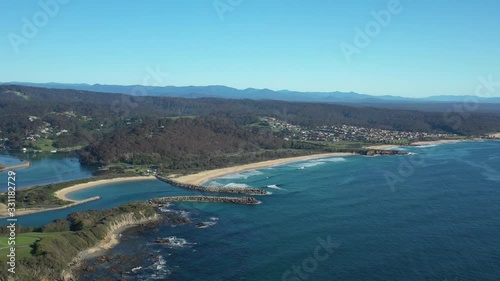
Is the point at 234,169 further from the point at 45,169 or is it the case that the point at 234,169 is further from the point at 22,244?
the point at 22,244

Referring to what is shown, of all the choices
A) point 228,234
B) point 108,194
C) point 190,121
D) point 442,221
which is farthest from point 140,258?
point 190,121

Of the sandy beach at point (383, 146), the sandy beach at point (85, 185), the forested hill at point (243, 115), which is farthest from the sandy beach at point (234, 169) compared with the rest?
the forested hill at point (243, 115)

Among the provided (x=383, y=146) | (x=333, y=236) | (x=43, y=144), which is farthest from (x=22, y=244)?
(x=383, y=146)

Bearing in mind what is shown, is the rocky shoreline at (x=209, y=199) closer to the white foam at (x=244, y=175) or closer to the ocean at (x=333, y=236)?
the ocean at (x=333, y=236)

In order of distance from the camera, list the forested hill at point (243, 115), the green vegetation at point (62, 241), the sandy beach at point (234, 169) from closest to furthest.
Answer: the green vegetation at point (62, 241), the sandy beach at point (234, 169), the forested hill at point (243, 115)

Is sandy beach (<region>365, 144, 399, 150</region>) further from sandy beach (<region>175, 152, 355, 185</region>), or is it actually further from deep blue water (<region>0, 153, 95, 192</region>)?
deep blue water (<region>0, 153, 95, 192</region>)

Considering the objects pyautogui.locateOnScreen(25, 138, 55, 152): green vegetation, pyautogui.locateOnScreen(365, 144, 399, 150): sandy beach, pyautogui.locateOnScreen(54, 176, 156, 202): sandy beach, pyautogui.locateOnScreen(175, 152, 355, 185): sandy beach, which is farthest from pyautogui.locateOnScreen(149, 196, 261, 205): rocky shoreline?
pyautogui.locateOnScreen(25, 138, 55, 152): green vegetation

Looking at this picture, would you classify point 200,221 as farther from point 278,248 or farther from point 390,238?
point 390,238
